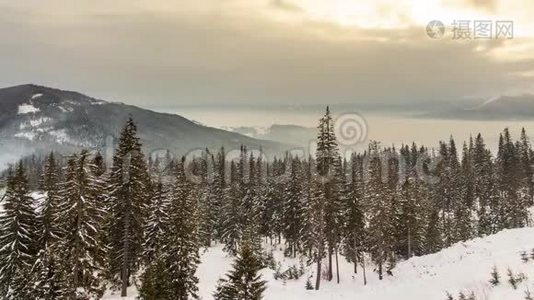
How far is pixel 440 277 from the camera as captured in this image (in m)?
28.5

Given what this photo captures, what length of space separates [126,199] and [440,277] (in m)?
27.3

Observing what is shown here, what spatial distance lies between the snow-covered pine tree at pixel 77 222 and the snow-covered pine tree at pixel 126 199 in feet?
25.8

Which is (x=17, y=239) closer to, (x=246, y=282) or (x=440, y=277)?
(x=246, y=282)

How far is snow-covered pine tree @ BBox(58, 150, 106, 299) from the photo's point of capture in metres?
32.2

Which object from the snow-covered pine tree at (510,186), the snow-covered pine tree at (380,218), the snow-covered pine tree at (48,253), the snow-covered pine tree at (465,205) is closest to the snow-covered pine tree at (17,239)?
the snow-covered pine tree at (48,253)

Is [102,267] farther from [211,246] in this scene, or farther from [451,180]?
[451,180]

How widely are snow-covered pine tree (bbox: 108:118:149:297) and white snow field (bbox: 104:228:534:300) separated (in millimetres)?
4053

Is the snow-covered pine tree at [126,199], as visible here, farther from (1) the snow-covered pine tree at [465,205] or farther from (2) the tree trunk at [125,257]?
(1) the snow-covered pine tree at [465,205]

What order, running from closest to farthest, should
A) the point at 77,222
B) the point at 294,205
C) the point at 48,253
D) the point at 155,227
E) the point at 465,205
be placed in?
the point at 48,253
the point at 77,222
the point at 155,227
the point at 294,205
the point at 465,205

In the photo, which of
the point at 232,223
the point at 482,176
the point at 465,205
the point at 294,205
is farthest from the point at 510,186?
the point at 232,223

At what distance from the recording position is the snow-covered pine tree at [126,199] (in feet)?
136

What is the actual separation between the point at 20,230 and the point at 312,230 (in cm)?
3119

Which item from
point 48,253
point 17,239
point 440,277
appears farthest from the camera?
point 17,239

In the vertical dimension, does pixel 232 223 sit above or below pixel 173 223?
below
